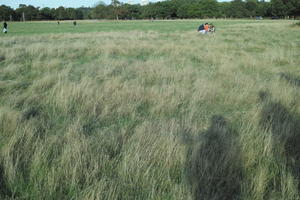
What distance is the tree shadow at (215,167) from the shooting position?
84.6 inches

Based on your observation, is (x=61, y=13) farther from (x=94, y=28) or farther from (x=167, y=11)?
(x=94, y=28)

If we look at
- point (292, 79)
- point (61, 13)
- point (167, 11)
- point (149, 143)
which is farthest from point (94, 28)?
point (167, 11)

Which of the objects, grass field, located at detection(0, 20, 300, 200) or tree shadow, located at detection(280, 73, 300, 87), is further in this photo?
tree shadow, located at detection(280, 73, 300, 87)

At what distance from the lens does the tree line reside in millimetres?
117838

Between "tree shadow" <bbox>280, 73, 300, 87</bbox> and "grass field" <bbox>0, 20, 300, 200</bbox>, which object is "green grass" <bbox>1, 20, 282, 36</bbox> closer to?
"tree shadow" <bbox>280, 73, 300, 87</bbox>

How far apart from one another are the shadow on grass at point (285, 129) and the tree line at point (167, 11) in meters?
129

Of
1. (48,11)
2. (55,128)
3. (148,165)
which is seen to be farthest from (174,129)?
(48,11)

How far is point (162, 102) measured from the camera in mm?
4531

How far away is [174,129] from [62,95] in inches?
107

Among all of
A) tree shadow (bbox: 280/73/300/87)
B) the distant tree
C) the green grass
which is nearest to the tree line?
the distant tree

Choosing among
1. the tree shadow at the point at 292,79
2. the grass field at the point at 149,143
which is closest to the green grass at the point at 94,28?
the tree shadow at the point at 292,79

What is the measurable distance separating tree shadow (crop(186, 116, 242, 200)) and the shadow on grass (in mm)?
550

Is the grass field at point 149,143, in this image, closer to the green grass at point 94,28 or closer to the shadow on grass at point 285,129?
the shadow on grass at point 285,129

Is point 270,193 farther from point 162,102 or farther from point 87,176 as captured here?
point 162,102
